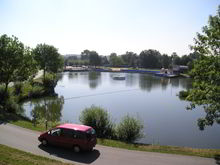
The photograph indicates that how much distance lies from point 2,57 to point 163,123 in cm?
2322

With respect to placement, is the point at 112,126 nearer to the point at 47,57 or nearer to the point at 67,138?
the point at 67,138

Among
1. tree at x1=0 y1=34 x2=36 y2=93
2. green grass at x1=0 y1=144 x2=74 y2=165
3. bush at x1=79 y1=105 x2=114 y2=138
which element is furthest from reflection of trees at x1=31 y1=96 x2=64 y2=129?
green grass at x1=0 y1=144 x2=74 y2=165

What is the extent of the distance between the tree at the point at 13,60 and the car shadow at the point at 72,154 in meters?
18.0

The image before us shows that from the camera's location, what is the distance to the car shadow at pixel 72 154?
13106 millimetres

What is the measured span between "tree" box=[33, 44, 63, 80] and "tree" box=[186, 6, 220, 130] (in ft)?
157

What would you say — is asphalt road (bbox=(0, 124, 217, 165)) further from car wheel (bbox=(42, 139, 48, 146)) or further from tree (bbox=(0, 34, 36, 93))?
tree (bbox=(0, 34, 36, 93))

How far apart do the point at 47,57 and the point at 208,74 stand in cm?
4959

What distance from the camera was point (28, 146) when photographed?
1453 centimetres

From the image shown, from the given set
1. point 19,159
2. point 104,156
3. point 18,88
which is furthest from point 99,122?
point 18,88

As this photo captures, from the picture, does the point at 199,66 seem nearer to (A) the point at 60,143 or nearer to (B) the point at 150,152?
(B) the point at 150,152

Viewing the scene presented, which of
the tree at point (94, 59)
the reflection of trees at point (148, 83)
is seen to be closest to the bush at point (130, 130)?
the reflection of trees at point (148, 83)

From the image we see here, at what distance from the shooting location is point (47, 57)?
189 ft

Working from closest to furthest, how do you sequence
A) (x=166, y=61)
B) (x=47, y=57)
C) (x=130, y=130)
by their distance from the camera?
1. (x=130, y=130)
2. (x=47, y=57)
3. (x=166, y=61)

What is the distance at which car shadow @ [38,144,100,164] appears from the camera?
13106 mm
